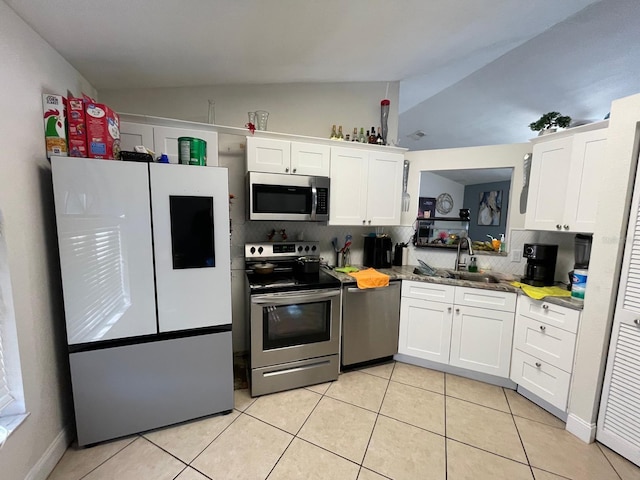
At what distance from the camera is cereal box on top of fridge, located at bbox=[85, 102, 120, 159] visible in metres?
1.52

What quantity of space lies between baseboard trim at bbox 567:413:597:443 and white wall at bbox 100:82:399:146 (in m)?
2.83

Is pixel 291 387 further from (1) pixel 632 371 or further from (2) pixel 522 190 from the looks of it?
(2) pixel 522 190

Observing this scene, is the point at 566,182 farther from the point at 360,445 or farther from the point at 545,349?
the point at 360,445

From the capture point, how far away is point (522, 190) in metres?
2.55

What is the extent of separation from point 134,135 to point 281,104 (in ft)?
4.46

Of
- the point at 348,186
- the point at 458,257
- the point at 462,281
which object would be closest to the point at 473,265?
the point at 458,257

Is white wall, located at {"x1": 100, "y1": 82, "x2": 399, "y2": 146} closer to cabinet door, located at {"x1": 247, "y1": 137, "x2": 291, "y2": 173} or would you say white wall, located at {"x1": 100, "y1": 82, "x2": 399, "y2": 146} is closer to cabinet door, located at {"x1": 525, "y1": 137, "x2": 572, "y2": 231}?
cabinet door, located at {"x1": 247, "y1": 137, "x2": 291, "y2": 173}

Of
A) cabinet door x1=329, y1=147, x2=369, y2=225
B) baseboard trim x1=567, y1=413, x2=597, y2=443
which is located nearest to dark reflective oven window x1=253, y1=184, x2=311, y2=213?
cabinet door x1=329, y1=147, x2=369, y2=225

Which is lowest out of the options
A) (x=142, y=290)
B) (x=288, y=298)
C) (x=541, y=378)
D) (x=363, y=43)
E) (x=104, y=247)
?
(x=541, y=378)

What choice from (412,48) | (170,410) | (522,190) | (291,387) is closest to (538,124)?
(522,190)

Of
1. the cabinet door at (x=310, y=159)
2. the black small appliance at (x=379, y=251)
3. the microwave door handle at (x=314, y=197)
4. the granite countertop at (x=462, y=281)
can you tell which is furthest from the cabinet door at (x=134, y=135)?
the black small appliance at (x=379, y=251)

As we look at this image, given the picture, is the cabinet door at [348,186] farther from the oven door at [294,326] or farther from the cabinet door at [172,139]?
the cabinet door at [172,139]

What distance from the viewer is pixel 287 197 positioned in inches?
89.7

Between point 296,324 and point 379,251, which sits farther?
point 379,251
